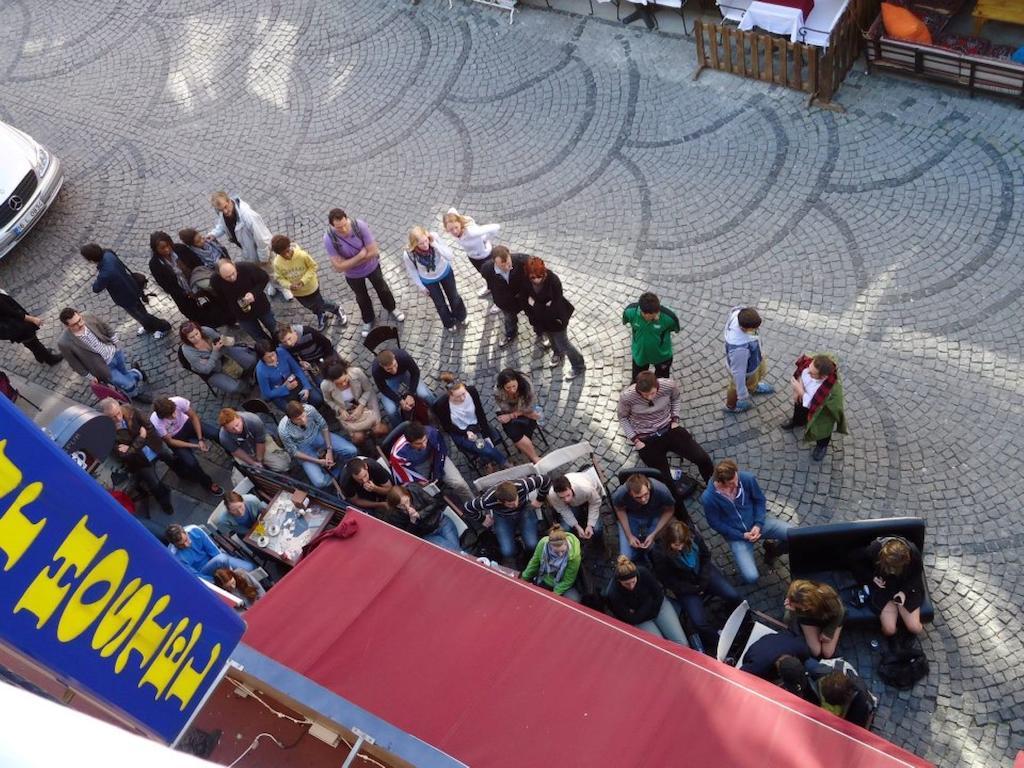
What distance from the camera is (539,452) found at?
9.72m

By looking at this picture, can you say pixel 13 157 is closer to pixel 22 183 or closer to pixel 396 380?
pixel 22 183

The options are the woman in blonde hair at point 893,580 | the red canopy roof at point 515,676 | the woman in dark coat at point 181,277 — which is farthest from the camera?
the woman in dark coat at point 181,277

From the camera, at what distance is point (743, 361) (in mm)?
8883

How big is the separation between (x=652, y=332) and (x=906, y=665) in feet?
11.6

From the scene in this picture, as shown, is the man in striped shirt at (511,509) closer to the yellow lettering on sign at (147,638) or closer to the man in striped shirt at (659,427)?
the man in striped shirt at (659,427)

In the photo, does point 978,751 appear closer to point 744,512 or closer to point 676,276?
point 744,512

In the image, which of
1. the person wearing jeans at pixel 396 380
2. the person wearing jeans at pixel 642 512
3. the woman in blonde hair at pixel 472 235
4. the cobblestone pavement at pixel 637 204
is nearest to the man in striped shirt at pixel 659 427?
the person wearing jeans at pixel 642 512

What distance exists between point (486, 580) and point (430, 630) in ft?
1.77

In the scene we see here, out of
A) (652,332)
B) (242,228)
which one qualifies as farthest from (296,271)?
(652,332)

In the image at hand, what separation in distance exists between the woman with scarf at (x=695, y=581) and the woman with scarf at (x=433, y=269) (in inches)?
151

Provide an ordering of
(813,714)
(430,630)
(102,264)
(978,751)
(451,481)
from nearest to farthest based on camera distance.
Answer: (813,714) → (430,630) → (978,751) → (451,481) → (102,264)

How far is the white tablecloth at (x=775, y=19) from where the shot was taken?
38.6ft

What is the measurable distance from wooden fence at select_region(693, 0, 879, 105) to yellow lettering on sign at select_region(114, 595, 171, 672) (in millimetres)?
10111

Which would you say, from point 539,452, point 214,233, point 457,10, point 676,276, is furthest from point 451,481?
point 457,10
